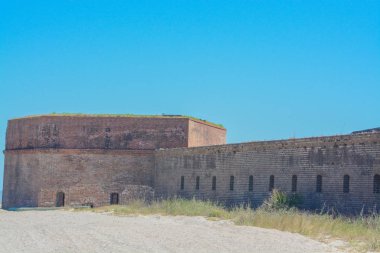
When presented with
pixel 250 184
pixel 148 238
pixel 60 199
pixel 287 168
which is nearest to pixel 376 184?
pixel 287 168

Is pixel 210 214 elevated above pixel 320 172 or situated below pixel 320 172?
below

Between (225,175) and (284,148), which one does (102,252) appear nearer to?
(284,148)

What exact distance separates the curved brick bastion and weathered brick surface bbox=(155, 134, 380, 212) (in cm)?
217

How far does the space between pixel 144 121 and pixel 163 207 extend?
8.21 m

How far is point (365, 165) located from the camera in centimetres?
2031

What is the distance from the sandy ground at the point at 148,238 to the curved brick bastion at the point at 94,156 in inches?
430

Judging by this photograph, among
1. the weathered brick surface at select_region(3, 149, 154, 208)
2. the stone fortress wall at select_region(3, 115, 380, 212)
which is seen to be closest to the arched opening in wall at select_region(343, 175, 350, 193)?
the stone fortress wall at select_region(3, 115, 380, 212)

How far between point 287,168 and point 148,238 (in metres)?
8.50

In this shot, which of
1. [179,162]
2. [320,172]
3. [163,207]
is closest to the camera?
[320,172]

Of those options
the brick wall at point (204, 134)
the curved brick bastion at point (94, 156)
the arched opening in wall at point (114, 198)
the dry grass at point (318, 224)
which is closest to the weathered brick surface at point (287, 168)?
the dry grass at point (318, 224)

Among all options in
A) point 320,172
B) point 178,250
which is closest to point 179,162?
point 320,172

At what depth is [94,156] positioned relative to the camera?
33.1m

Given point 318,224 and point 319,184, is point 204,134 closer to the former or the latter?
point 319,184

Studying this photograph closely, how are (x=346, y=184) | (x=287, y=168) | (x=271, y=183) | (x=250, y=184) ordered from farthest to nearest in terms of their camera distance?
(x=250, y=184) < (x=271, y=183) < (x=287, y=168) < (x=346, y=184)
